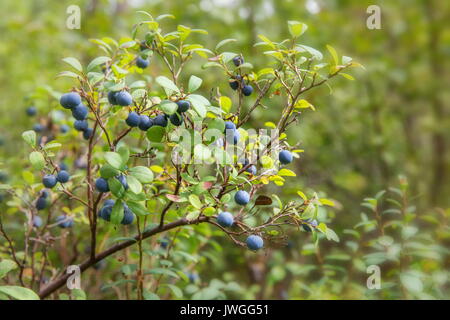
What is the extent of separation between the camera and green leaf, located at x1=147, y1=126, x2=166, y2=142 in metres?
1.18

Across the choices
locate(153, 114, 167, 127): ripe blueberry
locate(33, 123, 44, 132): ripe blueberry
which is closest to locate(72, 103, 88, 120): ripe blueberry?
locate(153, 114, 167, 127): ripe blueberry

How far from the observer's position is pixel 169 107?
110 cm

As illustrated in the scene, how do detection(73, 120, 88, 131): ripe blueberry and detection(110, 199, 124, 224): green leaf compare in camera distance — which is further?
detection(73, 120, 88, 131): ripe blueberry

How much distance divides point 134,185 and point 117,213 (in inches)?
4.9

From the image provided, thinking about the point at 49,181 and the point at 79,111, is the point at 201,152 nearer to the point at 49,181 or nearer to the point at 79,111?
the point at 79,111

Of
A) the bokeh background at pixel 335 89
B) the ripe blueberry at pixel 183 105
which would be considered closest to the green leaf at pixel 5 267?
the ripe blueberry at pixel 183 105

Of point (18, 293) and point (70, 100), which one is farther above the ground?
point (70, 100)

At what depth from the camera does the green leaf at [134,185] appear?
1109 millimetres

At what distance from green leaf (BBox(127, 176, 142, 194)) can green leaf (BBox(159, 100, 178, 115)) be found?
7.6 inches

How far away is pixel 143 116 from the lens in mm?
1227

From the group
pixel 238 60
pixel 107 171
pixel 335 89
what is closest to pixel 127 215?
pixel 107 171

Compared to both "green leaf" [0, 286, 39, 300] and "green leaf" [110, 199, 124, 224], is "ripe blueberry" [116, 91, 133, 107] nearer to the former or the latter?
"green leaf" [110, 199, 124, 224]

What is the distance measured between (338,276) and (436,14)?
2721 mm
